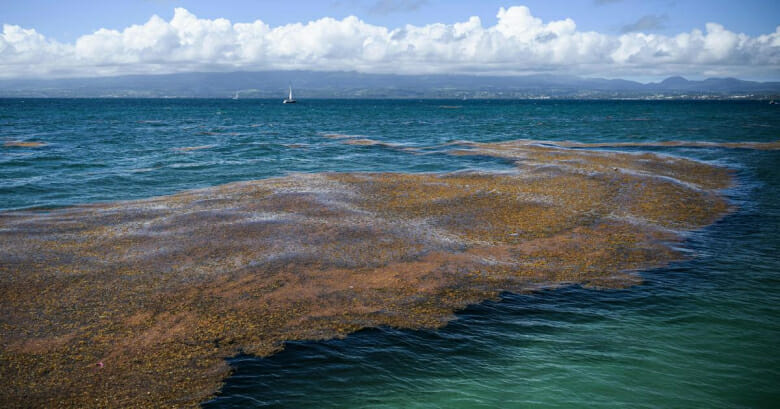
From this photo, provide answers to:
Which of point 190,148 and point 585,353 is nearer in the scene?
point 585,353

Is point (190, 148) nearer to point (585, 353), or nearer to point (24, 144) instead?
point (24, 144)

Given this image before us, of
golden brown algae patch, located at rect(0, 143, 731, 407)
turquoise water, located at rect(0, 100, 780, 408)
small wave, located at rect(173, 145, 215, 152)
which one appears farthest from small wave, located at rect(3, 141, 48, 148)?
turquoise water, located at rect(0, 100, 780, 408)

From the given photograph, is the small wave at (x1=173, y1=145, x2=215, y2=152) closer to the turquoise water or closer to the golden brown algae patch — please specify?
the golden brown algae patch

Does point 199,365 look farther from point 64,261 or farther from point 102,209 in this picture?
point 102,209

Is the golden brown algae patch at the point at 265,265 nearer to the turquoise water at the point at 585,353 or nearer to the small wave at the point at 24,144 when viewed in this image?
the turquoise water at the point at 585,353

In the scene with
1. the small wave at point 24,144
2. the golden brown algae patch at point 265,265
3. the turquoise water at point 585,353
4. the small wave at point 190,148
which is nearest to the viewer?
the turquoise water at point 585,353

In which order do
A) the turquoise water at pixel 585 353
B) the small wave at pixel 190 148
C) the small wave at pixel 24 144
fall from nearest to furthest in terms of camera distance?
the turquoise water at pixel 585 353, the small wave at pixel 190 148, the small wave at pixel 24 144

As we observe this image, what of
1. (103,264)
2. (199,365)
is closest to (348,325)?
(199,365)

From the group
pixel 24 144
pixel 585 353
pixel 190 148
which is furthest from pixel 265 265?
pixel 24 144

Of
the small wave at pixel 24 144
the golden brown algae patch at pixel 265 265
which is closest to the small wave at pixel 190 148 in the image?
the small wave at pixel 24 144
